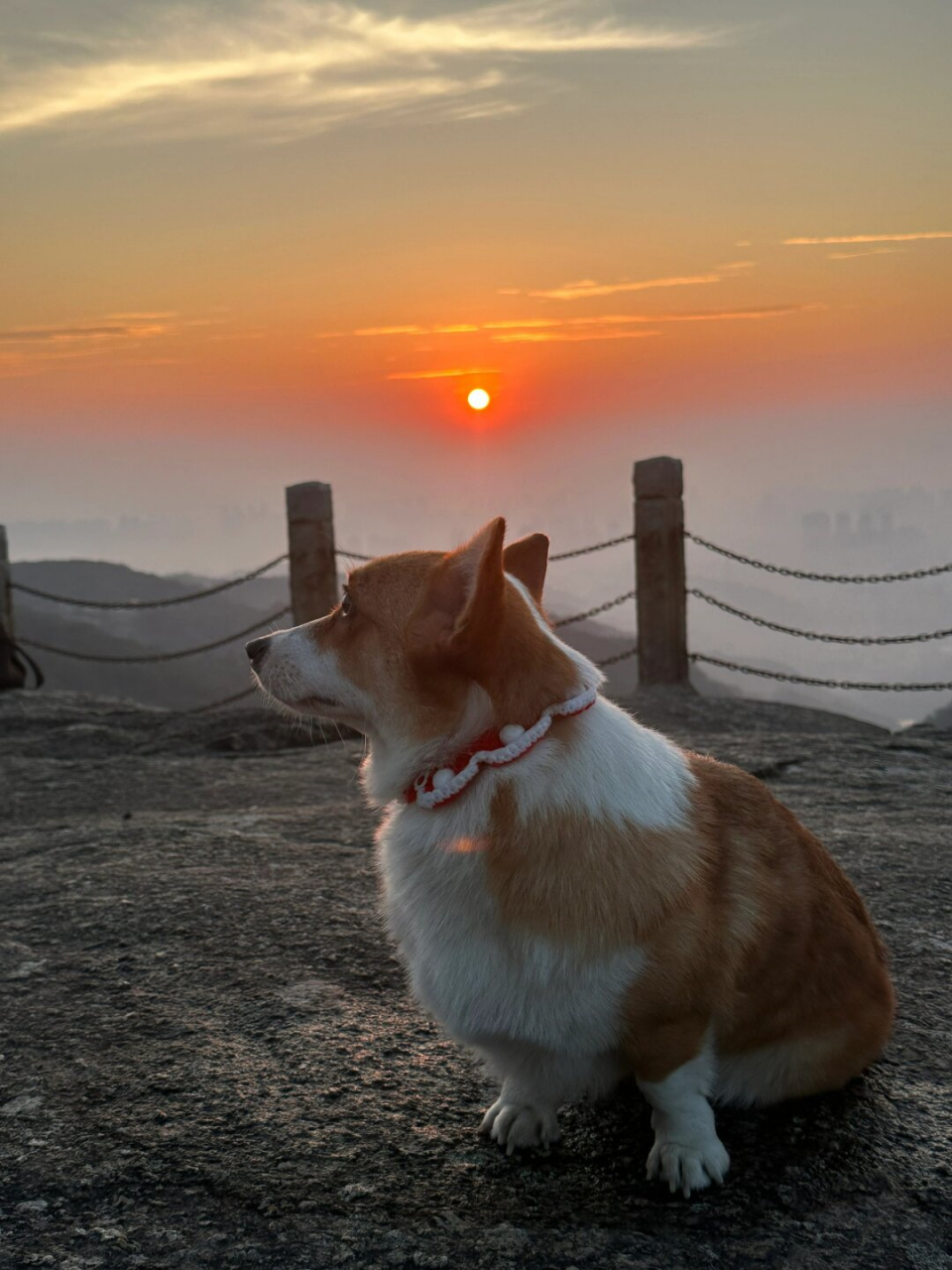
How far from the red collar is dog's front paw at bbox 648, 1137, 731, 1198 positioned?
34.8 inches

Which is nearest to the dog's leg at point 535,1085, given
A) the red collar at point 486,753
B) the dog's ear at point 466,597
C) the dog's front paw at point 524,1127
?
the dog's front paw at point 524,1127

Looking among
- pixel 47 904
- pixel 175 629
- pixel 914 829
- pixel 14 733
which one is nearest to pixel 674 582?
pixel 914 829

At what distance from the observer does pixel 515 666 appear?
226 centimetres

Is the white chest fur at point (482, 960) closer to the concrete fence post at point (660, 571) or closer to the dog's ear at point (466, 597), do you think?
the dog's ear at point (466, 597)

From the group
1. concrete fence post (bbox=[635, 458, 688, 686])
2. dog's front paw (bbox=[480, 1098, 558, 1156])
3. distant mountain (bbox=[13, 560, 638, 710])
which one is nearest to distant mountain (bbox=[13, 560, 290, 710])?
distant mountain (bbox=[13, 560, 638, 710])

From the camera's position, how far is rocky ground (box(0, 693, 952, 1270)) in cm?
223

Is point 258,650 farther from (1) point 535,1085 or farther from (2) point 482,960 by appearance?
(1) point 535,1085

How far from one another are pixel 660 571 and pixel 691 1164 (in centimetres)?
693

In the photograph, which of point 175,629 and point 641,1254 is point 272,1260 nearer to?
point 641,1254

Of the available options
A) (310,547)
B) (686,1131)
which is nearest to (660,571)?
(310,547)

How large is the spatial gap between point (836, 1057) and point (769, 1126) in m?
0.22

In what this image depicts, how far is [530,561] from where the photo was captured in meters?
2.78

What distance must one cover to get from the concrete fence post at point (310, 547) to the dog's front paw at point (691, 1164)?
7.10 m

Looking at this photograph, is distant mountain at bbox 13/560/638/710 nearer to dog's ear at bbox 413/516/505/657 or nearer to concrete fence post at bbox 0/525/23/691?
concrete fence post at bbox 0/525/23/691
